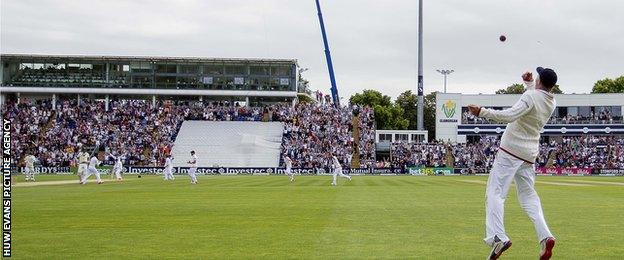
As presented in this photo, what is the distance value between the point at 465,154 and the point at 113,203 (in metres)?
55.6

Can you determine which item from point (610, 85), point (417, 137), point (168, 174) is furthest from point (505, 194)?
point (610, 85)

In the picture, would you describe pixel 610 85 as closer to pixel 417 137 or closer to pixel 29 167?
pixel 417 137

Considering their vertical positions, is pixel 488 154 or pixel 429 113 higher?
pixel 429 113

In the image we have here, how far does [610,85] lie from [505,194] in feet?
358

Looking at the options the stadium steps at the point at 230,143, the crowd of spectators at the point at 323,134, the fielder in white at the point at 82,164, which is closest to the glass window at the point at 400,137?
the crowd of spectators at the point at 323,134

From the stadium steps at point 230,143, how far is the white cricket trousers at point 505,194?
5895 centimetres

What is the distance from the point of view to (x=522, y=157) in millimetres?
9055

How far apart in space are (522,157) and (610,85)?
109 meters

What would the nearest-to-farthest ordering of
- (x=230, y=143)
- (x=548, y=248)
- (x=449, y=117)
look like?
(x=548, y=248)
(x=230, y=143)
(x=449, y=117)

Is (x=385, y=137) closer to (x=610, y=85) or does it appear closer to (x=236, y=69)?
(x=236, y=69)

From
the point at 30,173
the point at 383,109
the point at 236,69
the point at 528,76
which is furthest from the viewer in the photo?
the point at 383,109

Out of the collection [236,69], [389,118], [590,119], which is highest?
[236,69]

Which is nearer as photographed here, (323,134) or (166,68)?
(323,134)

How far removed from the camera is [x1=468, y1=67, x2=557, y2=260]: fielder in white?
350 inches
